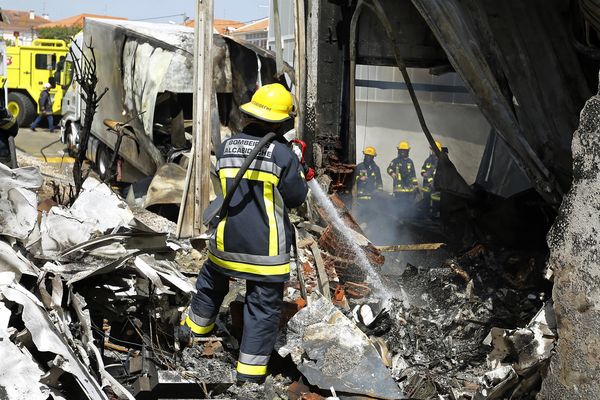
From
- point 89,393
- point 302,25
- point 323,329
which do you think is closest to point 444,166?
point 302,25

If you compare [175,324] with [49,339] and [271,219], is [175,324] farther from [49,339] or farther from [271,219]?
[49,339]

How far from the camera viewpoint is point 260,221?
4535 millimetres

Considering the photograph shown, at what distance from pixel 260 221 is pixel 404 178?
19.1ft

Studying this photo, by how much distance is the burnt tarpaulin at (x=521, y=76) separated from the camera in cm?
516

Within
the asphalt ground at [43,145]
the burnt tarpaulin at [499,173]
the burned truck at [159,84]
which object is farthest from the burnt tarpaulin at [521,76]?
the asphalt ground at [43,145]

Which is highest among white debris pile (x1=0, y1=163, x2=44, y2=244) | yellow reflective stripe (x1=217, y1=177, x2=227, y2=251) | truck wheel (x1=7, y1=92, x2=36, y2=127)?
truck wheel (x1=7, y1=92, x2=36, y2=127)

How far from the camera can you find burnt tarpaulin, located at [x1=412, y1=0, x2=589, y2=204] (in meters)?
5.16

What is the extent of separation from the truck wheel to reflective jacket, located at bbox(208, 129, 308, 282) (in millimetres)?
18074

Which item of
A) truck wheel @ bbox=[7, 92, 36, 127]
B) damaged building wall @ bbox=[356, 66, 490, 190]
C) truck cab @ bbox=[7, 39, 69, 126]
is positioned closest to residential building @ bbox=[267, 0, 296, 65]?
damaged building wall @ bbox=[356, 66, 490, 190]

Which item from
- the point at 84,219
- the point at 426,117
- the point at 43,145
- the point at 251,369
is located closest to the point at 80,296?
the point at 84,219

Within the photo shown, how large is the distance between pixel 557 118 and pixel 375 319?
1.96 meters

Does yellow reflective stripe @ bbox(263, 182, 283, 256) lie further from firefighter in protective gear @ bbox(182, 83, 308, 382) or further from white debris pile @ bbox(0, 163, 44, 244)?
white debris pile @ bbox(0, 163, 44, 244)

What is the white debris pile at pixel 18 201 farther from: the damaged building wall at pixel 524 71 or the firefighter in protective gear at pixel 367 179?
the firefighter in protective gear at pixel 367 179

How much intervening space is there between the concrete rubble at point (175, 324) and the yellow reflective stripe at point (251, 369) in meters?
0.09
